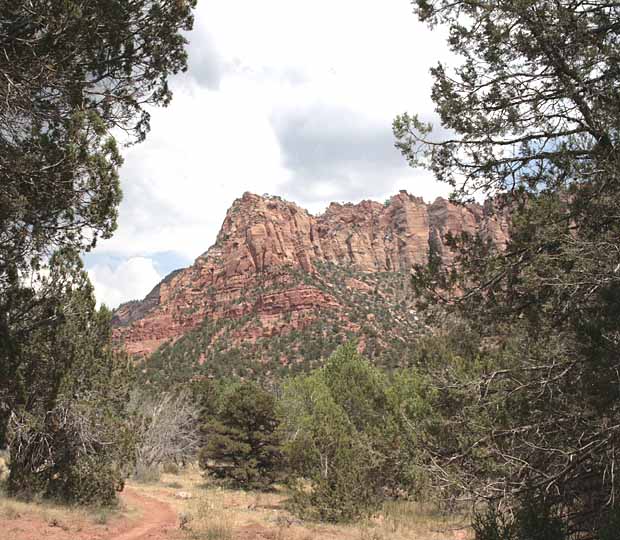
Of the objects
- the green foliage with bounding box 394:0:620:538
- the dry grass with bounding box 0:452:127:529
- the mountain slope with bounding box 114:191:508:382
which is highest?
the mountain slope with bounding box 114:191:508:382

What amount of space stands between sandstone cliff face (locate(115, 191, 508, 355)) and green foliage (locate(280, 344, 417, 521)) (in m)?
59.5

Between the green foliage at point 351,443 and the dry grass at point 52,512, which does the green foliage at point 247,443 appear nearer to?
the green foliage at point 351,443

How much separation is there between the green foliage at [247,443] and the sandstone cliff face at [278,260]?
189 ft

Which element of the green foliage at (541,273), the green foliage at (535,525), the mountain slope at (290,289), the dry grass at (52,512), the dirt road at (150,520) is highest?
the mountain slope at (290,289)

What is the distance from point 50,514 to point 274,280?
96.5 m

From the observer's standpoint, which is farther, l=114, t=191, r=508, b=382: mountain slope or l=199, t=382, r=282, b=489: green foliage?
l=114, t=191, r=508, b=382: mountain slope

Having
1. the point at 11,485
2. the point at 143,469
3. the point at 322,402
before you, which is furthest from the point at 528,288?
the point at 143,469

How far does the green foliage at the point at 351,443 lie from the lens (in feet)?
45.3

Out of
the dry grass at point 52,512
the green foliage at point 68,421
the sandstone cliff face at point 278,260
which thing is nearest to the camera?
the dry grass at point 52,512

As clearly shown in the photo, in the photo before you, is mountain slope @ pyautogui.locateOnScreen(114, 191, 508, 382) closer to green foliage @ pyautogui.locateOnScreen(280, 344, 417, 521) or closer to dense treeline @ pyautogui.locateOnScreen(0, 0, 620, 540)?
green foliage @ pyautogui.locateOnScreen(280, 344, 417, 521)

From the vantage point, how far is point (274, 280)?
108 metres

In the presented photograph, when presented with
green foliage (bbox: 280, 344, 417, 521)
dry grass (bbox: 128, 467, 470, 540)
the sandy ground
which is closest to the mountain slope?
green foliage (bbox: 280, 344, 417, 521)

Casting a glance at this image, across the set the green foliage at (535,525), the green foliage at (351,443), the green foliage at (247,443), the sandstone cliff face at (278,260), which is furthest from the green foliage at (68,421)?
the sandstone cliff face at (278,260)

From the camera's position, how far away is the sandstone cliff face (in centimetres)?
9650
